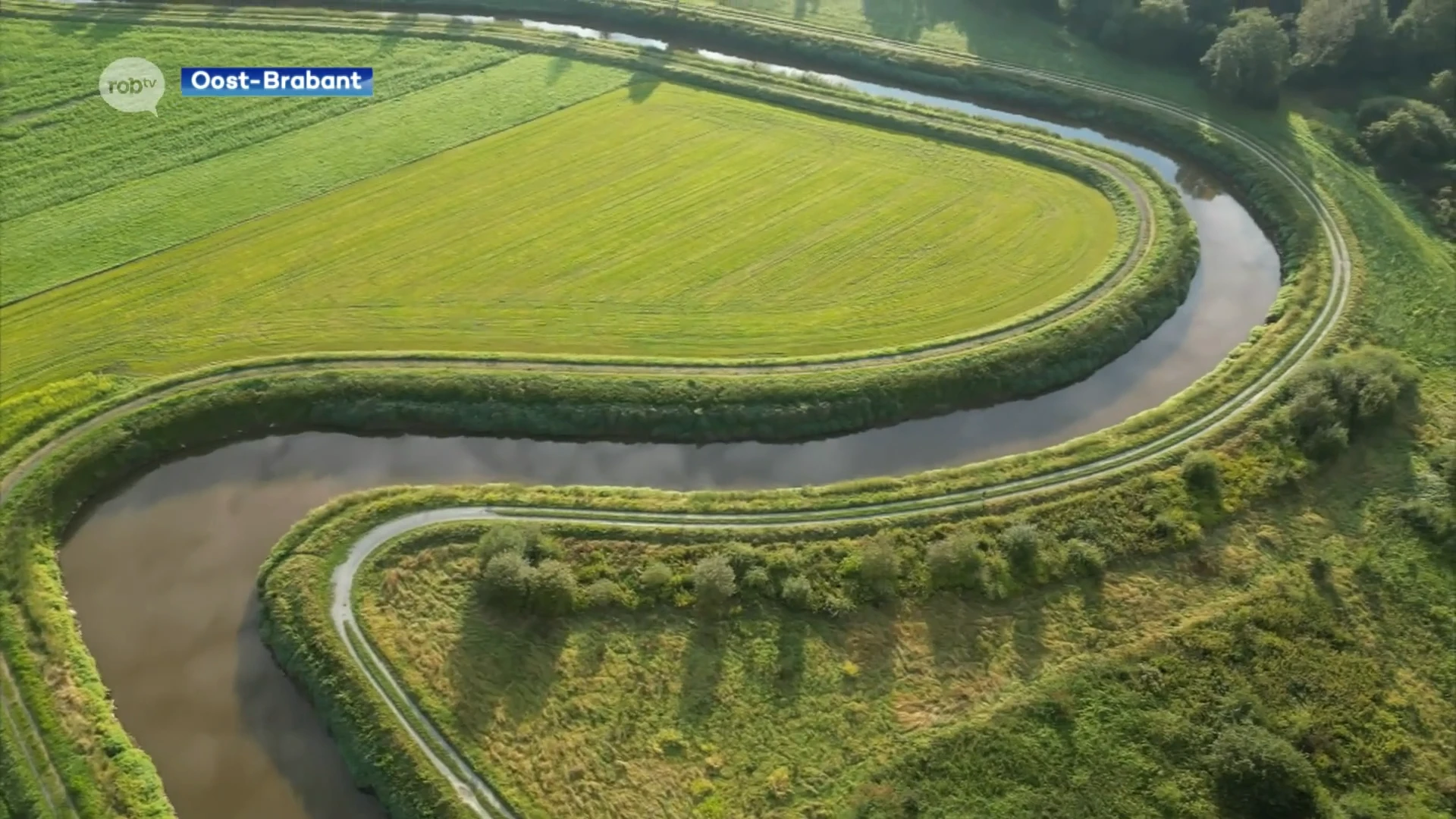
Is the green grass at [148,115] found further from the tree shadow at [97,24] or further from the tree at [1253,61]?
the tree at [1253,61]

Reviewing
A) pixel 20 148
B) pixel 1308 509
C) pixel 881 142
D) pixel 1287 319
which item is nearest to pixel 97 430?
pixel 20 148

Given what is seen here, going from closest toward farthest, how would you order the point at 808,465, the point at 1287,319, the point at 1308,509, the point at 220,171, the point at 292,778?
the point at 292,778 → the point at 1308,509 → the point at 808,465 → the point at 1287,319 → the point at 220,171

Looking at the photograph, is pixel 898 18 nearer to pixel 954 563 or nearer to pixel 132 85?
pixel 954 563

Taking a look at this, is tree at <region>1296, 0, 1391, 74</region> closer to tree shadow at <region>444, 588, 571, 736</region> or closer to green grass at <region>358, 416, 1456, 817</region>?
green grass at <region>358, 416, 1456, 817</region>

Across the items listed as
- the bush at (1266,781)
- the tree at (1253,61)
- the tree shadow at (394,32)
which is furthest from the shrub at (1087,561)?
the tree shadow at (394,32)

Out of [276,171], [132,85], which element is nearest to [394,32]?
[132,85]

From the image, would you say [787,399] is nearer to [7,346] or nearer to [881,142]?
[881,142]
